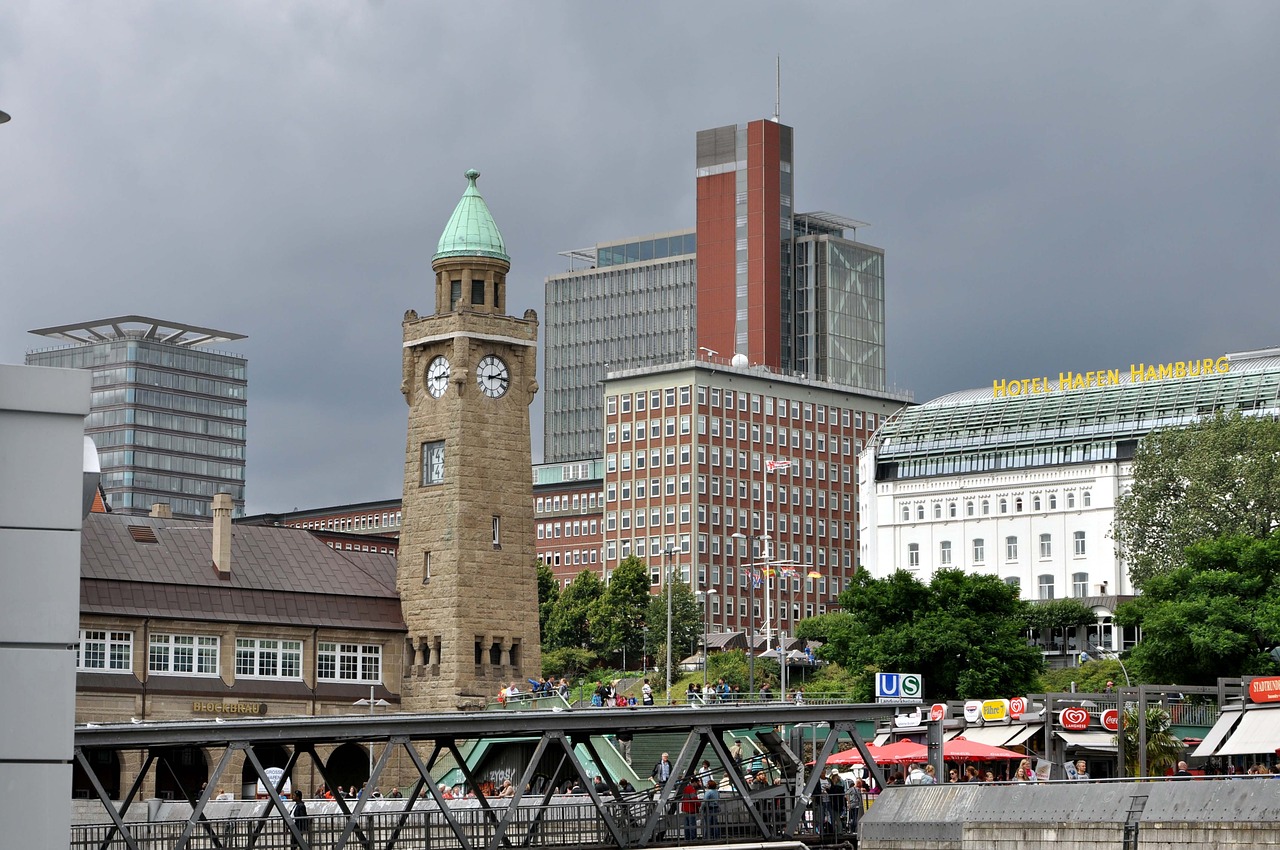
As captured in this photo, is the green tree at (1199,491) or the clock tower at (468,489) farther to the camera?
the green tree at (1199,491)

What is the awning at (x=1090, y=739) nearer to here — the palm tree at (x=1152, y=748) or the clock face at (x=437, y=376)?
the palm tree at (x=1152, y=748)

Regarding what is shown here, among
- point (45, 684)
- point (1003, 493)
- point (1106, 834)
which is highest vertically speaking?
point (1003, 493)

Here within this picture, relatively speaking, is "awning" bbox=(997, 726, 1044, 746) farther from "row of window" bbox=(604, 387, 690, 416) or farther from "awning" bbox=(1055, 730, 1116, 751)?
"row of window" bbox=(604, 387, 690, 416)

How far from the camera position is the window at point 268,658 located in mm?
108500

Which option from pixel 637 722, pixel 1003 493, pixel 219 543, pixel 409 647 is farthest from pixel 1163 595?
pixel 1003 493

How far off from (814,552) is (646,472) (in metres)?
16.6

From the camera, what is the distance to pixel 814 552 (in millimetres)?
191625

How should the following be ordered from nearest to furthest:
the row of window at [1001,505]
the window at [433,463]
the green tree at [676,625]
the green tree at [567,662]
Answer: the window at [433,463], the green tree at [567,662], the green tree at [676,625], the row of window at [1001,505]

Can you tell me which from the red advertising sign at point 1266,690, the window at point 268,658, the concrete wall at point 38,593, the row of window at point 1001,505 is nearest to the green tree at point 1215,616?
the red advertising sign at point 1266,690

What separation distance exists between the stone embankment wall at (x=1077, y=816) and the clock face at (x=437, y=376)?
66449 millimetres

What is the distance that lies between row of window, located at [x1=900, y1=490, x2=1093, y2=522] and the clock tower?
59.3 metres

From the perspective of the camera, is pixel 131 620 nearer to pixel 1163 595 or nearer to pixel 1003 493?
pixel 1163 595

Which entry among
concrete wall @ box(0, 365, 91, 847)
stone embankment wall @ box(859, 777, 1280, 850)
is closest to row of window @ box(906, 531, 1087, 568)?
stone embankment wall @ box(859, 777, 1280, 850)

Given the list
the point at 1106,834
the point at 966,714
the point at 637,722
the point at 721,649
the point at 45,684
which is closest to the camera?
the point at 45,684
